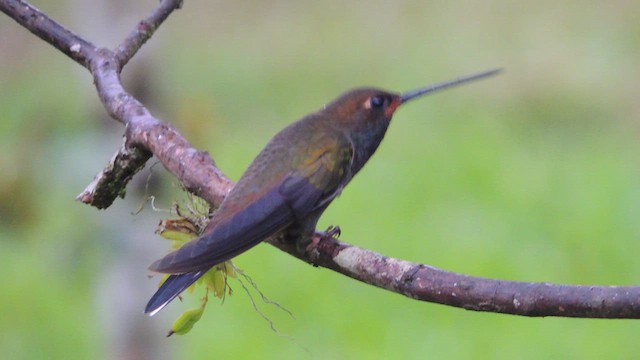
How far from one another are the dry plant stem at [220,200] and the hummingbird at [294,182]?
11 centimetres

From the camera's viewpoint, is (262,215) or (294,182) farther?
(294,182)

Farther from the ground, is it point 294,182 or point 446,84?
point 446,84

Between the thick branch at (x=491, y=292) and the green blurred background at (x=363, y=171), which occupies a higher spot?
the thick branch at (x=491, y=292)

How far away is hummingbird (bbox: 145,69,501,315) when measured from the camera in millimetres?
3066

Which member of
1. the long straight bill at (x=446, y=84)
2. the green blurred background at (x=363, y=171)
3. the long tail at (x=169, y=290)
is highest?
the long straight bill at (x=446, y=84)

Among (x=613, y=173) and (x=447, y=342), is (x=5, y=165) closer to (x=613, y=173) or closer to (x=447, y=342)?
(x=447, y=342)

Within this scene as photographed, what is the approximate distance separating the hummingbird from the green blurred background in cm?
120

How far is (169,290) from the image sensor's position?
10.1ft

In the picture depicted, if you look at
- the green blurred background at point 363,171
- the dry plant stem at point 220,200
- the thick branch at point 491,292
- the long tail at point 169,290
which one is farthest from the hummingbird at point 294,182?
the green blurred background at point 363,171

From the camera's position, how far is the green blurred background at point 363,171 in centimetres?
561

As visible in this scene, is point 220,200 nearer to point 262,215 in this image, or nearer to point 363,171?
point 262,215

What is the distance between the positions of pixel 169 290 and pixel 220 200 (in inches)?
16.6

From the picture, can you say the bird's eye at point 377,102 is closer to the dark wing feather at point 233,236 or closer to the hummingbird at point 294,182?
the hummingbird at point 294,182

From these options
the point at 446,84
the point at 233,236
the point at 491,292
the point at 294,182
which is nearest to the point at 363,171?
the point at 294,182
